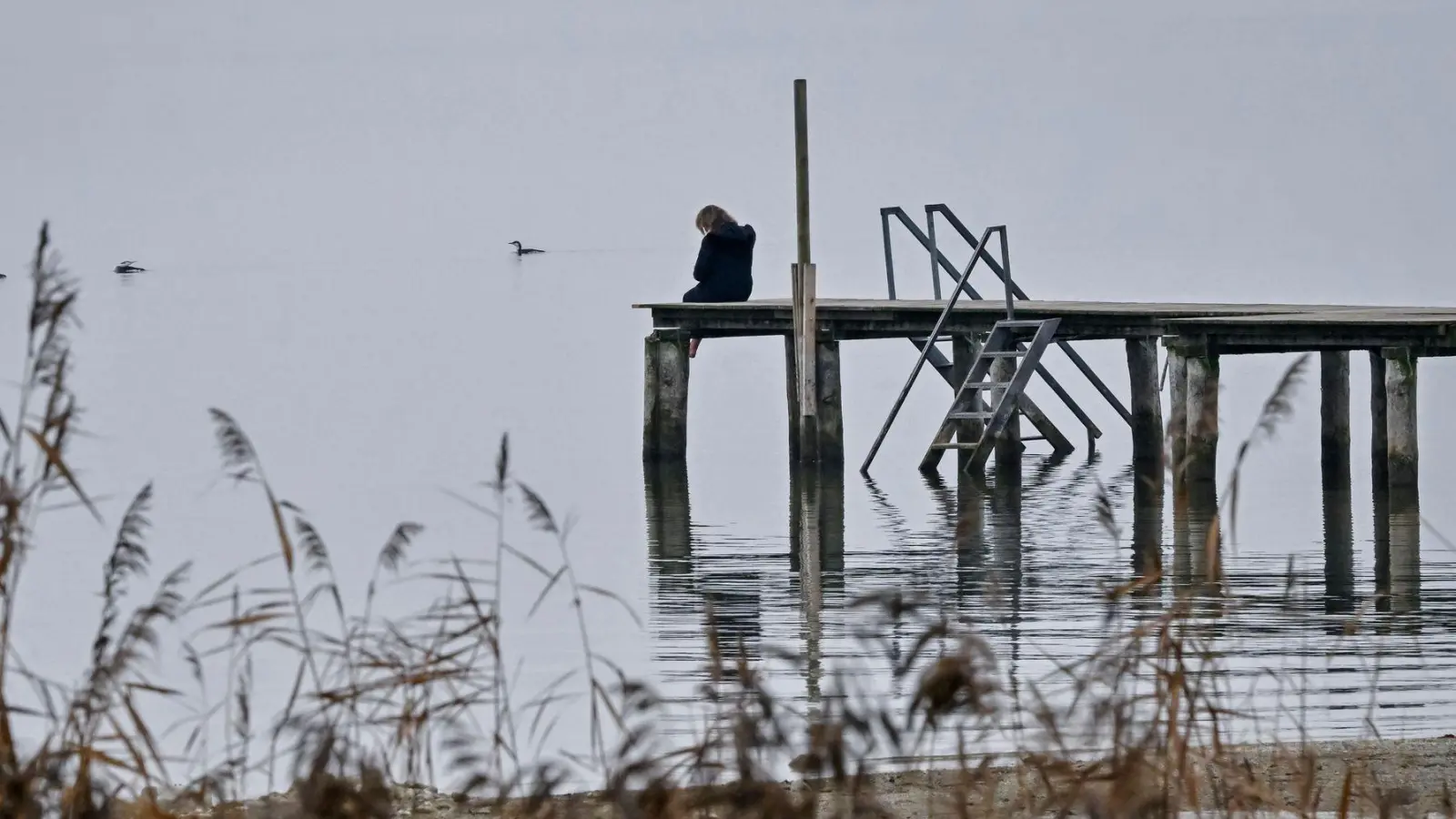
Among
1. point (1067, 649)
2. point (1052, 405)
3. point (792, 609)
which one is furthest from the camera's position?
point (1052, 405)

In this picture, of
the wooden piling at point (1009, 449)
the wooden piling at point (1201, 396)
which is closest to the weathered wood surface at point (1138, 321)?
the wooden piling at point (1201, 396)

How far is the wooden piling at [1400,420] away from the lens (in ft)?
51.0

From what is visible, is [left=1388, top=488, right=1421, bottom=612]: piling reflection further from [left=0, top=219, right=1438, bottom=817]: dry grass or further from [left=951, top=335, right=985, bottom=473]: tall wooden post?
[left=0, top=219, right=1438, bottom=817]: dry grass

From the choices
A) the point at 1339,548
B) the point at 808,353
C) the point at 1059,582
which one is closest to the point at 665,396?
the point at 808,353

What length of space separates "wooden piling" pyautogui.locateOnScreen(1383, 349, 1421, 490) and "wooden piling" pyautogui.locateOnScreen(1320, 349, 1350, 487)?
94.7 inches

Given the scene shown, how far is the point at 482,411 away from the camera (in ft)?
115

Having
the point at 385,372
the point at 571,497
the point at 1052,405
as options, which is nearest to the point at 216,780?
the point at 571,497

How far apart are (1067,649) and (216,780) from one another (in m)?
6.04

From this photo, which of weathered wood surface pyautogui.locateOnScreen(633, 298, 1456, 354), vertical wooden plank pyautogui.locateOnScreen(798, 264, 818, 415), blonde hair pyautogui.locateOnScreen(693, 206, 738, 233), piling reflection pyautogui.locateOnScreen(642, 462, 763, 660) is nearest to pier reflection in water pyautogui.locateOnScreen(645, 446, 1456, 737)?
piling reflection pyautogui.locateOnScreen(642, 462, 763, 660)

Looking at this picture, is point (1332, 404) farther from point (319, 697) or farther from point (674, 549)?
point (319, 697)

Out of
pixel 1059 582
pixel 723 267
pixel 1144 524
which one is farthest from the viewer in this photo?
pixel 723 267

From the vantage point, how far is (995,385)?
60.7 feet

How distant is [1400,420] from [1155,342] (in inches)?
141

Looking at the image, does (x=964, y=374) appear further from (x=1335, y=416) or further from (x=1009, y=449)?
(x=1335, y=416)
